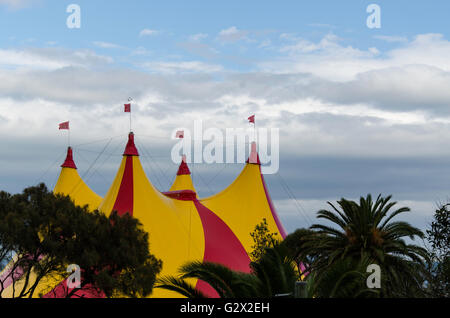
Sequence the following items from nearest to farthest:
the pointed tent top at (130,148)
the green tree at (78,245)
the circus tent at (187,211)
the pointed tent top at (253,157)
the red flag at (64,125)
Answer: the green tree at (78,245) → the circus tent at (187,211) → the pointed tent top at (130,148) → the pointed tent top at (253,157) → the red flag at (64,125)

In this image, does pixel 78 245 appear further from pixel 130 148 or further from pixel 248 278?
pixel 248 278

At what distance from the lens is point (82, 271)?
21703mm

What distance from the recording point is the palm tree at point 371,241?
17.7 meters

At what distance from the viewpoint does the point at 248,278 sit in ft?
46.0

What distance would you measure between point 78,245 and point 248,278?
9.64m

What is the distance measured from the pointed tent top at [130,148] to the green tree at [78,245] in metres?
5.12

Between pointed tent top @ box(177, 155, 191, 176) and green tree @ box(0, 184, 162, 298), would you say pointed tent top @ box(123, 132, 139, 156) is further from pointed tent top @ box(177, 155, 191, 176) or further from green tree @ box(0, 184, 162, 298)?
pointed tent top @ box(177, 155, 191, 176)

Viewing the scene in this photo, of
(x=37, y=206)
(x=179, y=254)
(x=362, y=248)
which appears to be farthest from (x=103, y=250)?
(x=362, y=248)

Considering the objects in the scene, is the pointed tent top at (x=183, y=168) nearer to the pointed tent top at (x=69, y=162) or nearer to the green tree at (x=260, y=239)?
the pointed tent top at (x=69, y=162)

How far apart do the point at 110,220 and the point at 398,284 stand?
1067cm

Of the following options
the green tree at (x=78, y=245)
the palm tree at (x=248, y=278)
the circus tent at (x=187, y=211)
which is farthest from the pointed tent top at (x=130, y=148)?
the palm tree at (x=248, y=278)

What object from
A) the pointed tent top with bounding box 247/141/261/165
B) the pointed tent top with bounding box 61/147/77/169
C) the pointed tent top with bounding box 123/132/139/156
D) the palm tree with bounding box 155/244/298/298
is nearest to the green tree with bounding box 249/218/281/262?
the pointed tent top with bounding box 247/141/261/165

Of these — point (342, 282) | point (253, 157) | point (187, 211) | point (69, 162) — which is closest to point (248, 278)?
point (342, 282)
